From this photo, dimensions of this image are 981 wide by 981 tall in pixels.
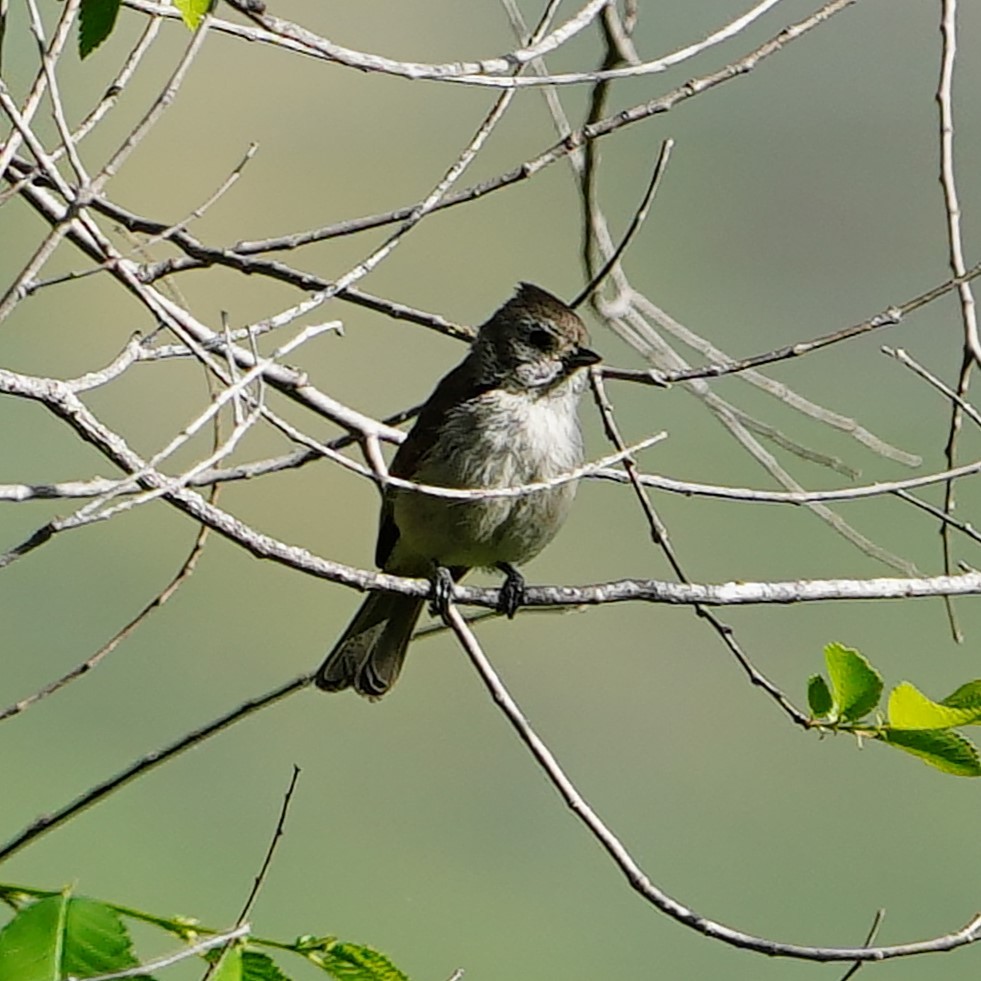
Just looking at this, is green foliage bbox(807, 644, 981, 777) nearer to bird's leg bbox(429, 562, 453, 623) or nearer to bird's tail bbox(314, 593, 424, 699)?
bird's leg bbox(429, 562, 453, 623)

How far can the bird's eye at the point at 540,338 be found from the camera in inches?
183

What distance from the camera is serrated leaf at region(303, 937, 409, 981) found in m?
2.33

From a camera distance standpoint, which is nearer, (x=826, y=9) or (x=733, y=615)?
(x=826, y=9)

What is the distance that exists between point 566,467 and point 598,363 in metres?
0.28

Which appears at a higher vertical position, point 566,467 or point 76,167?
point 566,467

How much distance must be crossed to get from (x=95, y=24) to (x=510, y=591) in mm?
1894

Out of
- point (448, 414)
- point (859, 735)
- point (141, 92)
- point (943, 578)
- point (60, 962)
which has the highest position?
point (141, 92)

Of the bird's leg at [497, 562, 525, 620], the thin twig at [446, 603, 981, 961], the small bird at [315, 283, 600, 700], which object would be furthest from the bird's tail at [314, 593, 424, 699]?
the thin twig at [446, 603, 981, 961]

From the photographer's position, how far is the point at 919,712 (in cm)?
266

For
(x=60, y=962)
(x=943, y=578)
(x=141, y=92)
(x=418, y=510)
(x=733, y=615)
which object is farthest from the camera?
(x=141, y=92)

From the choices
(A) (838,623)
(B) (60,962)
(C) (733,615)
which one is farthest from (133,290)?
(A) (838,623)

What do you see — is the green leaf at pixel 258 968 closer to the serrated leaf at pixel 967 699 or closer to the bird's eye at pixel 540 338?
the serrated leaf at pixel 967 699

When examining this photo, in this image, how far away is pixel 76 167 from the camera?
2654 millimetres

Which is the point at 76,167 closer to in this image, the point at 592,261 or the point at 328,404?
the point at 328,404
